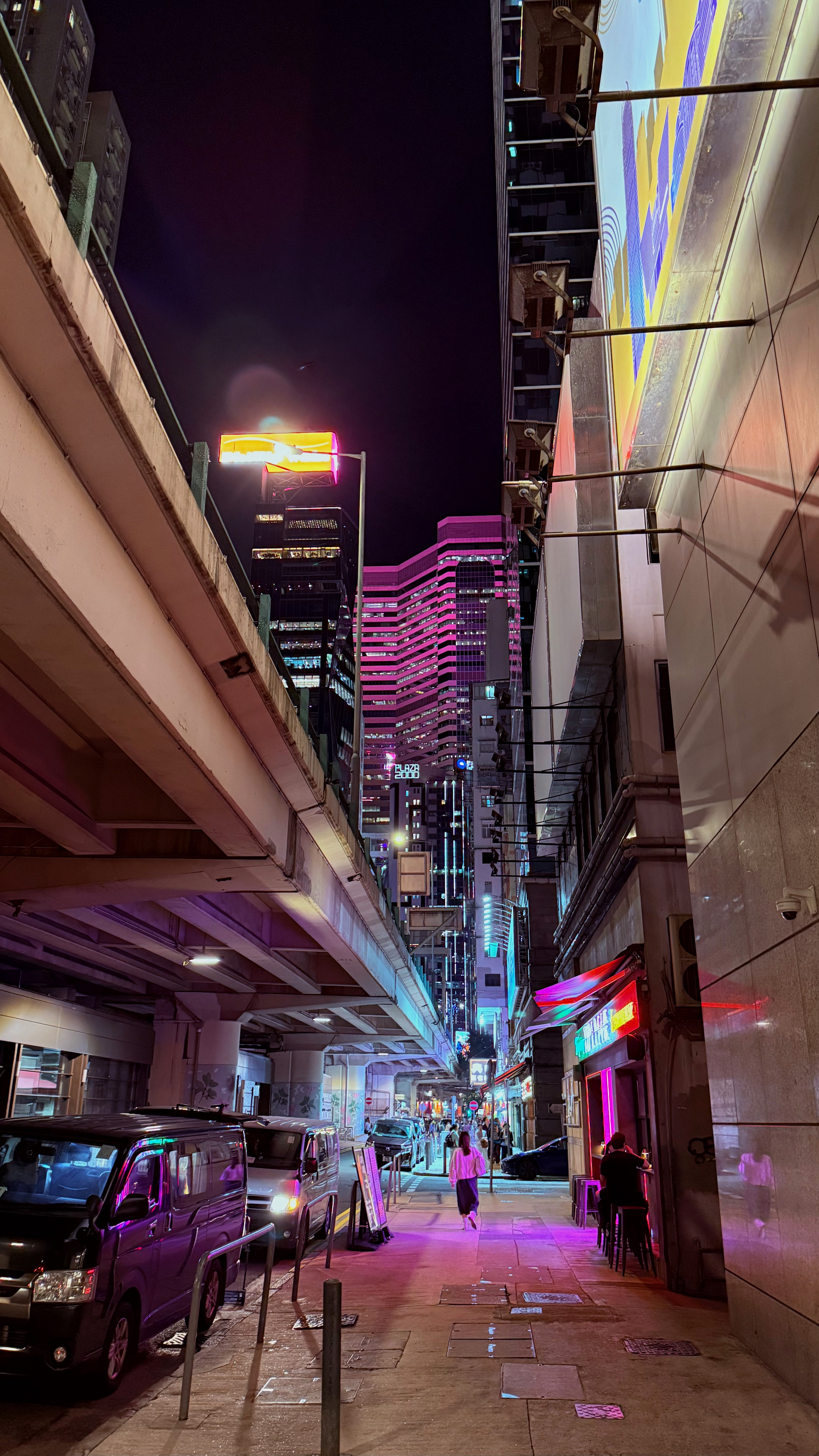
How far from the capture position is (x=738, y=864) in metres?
8.73

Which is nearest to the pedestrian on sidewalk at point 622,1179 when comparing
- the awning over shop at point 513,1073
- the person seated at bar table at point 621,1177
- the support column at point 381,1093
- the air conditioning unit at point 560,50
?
the person seated at bar table at point 621,1177

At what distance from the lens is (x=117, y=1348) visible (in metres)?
7.84

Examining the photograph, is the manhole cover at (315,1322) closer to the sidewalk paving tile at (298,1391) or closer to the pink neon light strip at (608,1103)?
the sidewalk paving tile at (298,1391)

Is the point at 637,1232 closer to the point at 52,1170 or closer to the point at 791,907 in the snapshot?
the point at 52,1170

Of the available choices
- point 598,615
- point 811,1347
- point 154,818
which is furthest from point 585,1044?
point 811,1347

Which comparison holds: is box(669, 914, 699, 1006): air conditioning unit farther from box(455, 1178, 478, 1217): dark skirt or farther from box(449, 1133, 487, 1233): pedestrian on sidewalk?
box(455, 1178, 478, 1217): dark skirt

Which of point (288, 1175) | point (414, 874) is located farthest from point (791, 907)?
point (414, 874)

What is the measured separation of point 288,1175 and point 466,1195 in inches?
198

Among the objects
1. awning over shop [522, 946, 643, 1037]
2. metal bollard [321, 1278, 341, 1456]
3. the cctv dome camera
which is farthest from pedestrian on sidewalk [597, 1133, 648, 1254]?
metal bollard [321, 1278, 341, 1456]

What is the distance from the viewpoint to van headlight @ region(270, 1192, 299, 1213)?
48.8ft

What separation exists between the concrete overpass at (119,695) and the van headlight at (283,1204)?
4.73m

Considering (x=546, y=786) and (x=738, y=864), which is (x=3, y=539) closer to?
(x=738, y=864)

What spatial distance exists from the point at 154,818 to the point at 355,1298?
6486mm

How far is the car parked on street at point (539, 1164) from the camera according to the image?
3412 cm
